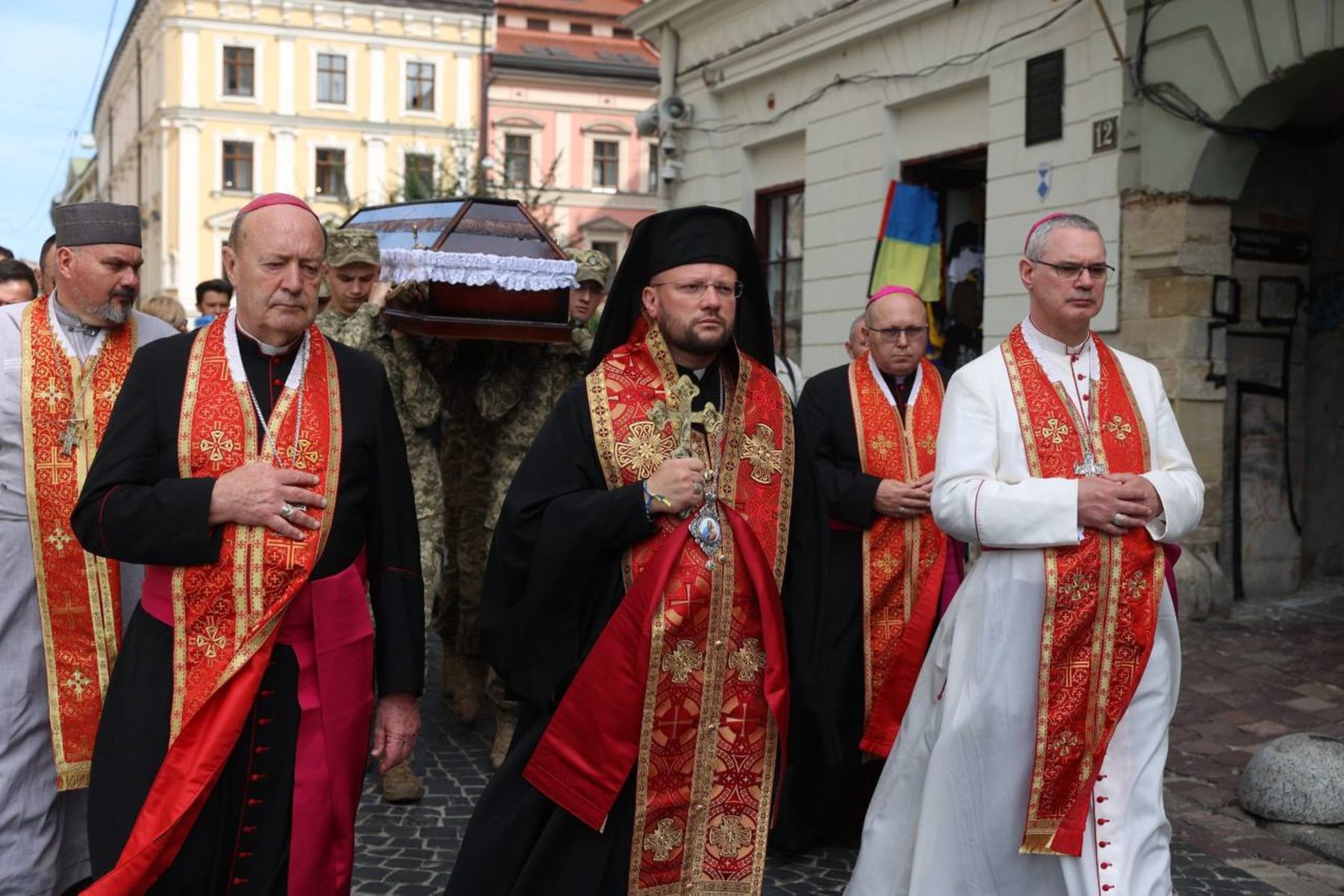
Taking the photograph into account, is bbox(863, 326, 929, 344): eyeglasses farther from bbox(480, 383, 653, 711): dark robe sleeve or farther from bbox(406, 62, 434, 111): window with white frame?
bbox(406, 62, 434, 111): window with white frame

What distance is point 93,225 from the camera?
3930 mm

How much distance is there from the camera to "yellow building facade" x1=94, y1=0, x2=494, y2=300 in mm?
43938

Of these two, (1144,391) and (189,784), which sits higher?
(1144,391)

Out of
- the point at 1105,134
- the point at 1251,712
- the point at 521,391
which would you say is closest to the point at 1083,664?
the point at 521,391

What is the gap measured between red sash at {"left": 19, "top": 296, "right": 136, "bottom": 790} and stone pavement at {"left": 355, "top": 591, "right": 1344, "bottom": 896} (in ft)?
3.74

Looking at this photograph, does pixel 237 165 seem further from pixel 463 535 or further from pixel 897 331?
pixel 897 331

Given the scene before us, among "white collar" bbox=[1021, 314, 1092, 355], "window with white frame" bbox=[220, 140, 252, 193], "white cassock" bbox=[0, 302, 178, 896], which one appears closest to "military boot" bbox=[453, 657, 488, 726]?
"white cassock" bbox=[0, 302, 178, 896]

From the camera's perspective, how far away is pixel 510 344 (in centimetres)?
624

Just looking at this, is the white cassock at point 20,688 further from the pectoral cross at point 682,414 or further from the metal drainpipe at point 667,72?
the metal drainpipe at point 667,72

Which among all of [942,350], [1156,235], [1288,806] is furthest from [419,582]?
[942,350]

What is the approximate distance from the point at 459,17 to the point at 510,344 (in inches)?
1660

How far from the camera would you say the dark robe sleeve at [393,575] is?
11.0ft

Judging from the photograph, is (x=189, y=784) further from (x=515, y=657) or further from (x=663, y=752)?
(x=663, y=752)

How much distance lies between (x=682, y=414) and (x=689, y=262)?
39 centimetres
